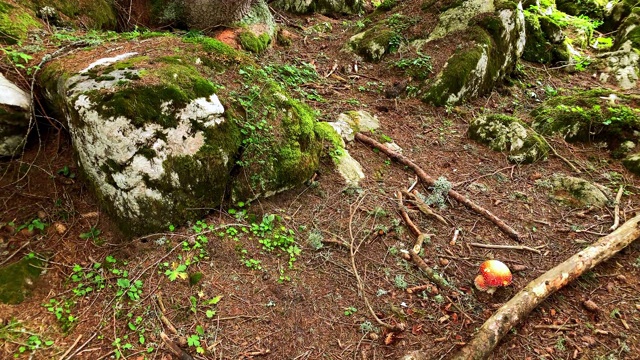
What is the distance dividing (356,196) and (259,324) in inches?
82.4

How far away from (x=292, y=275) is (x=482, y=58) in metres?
6.20

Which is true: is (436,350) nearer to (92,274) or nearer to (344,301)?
(344,301)

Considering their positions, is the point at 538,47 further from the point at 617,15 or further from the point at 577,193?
the point at 577,193

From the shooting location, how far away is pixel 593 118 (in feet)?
20.1

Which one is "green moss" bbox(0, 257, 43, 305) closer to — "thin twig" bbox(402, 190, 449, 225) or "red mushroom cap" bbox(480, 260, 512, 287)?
"thin twig" bbox(402, 190, 449, 225)

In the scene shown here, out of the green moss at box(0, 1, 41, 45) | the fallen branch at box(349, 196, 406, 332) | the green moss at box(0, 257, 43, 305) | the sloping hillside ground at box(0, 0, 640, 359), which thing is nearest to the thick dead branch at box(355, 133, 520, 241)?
the sloping hillside ground at box(0, 0, 640, 359)

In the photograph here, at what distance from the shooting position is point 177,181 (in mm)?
3469

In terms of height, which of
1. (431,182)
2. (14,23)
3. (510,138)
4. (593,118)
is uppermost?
(14,23)

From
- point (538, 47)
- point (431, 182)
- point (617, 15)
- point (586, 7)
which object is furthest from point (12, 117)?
point (586, 7)

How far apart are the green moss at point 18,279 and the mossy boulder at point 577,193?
252 inches

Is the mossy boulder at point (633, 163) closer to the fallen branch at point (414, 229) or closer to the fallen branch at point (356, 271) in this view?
the fallen branch at point (414, 229)

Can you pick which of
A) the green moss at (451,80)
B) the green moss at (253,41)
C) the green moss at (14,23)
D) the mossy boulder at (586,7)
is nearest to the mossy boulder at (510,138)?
the green moss at (451,80)

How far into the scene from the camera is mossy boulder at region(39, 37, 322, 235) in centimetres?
328

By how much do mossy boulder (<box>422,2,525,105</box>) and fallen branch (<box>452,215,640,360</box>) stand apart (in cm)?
371
